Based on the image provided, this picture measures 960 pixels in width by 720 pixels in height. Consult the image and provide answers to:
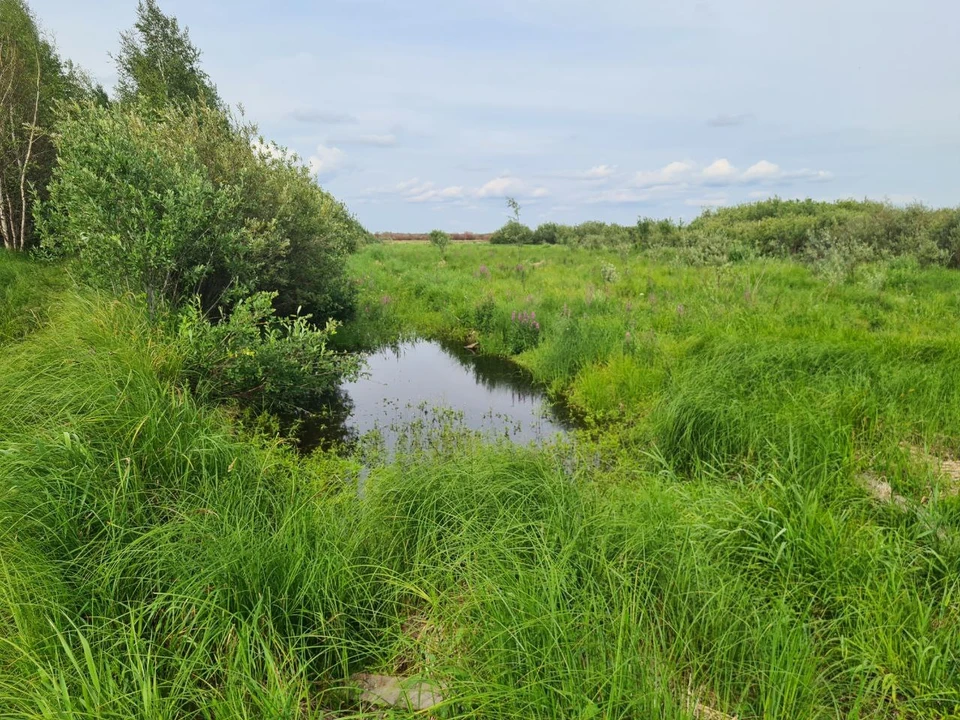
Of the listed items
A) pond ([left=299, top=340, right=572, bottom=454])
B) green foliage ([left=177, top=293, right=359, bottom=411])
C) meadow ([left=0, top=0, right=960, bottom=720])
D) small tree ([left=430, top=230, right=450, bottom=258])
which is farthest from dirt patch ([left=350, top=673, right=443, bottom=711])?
small tree ([left=430, top=230, right=450, bottom=258])

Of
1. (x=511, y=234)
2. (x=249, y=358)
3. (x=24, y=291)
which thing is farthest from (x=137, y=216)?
(x=511, y=234)

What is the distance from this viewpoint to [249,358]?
21.3 feet

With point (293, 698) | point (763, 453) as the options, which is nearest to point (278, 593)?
point (293, 698)

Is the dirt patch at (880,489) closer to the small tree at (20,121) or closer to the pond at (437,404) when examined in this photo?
the pond at (437,404)

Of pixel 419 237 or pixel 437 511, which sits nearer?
pixel 437 511

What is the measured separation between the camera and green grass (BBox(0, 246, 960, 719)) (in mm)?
2426

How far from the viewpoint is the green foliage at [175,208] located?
6.63 m

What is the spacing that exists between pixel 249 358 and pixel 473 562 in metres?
4.61

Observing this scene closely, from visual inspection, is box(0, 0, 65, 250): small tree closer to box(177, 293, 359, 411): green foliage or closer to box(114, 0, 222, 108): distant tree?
box(114, 0, 222, 108): distant tree

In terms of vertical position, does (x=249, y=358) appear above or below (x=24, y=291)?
below

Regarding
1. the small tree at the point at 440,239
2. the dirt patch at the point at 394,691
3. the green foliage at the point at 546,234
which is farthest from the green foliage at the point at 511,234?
the dirt patch at the point at 394,691

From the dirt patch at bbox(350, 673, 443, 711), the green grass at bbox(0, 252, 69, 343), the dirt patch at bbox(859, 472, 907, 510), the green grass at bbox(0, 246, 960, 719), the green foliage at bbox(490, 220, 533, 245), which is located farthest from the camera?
the green foliage at bbox(490, 220, 533, 245)

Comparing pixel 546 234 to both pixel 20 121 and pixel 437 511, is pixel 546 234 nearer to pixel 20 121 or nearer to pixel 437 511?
pixel 20 121

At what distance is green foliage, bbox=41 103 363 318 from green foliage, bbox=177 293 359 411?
93 centimetres
